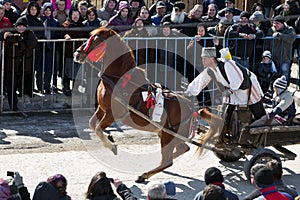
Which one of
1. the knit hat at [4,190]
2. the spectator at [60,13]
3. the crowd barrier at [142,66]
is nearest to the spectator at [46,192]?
the knit hat at [4,190]

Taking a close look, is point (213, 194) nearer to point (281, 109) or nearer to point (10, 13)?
point (281, 109)

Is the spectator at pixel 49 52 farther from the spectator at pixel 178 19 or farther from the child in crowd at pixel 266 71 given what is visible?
the child in crowd at pixel 266 71

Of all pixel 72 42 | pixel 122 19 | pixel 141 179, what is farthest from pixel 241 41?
pixel 141 179

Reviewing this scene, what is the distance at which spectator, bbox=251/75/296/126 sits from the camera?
10273mm

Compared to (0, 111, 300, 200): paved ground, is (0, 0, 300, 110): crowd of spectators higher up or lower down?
higher up

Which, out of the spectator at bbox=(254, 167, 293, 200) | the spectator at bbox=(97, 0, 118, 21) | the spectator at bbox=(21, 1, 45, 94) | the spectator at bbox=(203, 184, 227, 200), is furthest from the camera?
the spectator at bbox=(97, 0, 118, 21)

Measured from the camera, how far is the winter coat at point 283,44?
575 inches

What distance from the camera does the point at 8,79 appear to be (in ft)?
44.1

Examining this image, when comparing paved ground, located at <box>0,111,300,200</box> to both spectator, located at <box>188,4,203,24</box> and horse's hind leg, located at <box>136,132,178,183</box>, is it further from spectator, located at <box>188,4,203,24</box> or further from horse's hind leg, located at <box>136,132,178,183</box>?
spectator, located at <box>188,4,203,24</box>

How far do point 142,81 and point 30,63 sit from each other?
3.85 m

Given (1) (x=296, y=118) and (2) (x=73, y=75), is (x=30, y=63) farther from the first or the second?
(1) (x=296, y=118)

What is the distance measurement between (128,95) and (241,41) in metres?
4.67

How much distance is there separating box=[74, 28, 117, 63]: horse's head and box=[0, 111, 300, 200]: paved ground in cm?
154

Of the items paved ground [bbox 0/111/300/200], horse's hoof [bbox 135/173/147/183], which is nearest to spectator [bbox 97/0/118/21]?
paved ground [bbox 0/111/300/200]
